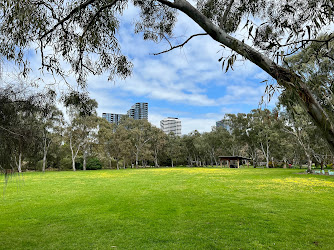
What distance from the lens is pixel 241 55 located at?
332 cm

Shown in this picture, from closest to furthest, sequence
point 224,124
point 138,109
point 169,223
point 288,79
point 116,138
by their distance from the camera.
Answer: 1. point 288,79
2. point 169,223
3. point 116,138
4. point 224,124
5. point 138,109

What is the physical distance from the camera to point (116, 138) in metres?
47.8

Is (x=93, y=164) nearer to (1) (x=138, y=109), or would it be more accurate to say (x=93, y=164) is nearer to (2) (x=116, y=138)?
(2) (x=116, y=138)

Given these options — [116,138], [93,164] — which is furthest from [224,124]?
[93,164]

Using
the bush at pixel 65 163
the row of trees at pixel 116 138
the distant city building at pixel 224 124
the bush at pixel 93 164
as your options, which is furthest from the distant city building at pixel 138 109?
the distant city building at pixel 224 124

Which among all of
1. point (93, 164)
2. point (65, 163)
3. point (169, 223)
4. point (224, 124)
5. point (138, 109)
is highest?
point (138, 109)

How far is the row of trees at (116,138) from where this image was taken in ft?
16.7

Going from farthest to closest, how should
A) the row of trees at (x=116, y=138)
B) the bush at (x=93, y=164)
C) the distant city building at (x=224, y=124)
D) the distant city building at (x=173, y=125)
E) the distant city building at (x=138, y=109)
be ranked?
1. the distant city building at (x=173, y=125)
2. the distant city building at (x=224, y=124)
3. the bush at (x=93, y=164)
4. the distant city building at (x=138, y=109)
5. the row of trees at (x=116, y=138)

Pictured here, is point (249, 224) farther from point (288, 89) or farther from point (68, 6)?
point (68, 6)

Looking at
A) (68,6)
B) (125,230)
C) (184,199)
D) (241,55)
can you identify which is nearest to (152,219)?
(125,230)

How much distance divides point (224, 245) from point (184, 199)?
209 inches

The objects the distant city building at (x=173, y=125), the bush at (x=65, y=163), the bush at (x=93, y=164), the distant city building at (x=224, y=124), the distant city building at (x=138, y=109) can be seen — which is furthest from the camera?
the distant city building at (x=173, y=125)

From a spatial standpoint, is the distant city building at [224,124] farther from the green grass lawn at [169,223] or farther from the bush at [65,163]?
the green grass lawn at [169,223]

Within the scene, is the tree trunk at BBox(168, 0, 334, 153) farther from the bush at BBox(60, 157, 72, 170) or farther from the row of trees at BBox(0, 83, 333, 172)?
the bush at BBox(60, 157, 72, 170)
